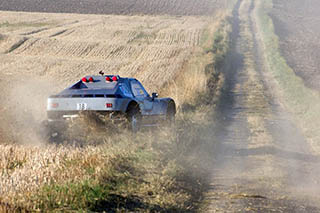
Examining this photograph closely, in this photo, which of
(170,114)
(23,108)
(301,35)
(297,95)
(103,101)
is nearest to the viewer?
(103,101)

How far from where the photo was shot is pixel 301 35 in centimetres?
5525

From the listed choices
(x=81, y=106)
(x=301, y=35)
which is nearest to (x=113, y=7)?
(x=301, y=35)

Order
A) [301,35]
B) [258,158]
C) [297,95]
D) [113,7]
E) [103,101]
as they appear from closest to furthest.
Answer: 1. [103,101]
2. [258,158]
3. [297,95]
4. [301,35]
5. [113,7]

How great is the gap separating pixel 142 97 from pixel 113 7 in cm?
5667

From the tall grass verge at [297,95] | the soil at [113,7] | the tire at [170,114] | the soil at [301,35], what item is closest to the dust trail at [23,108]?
the tire at [170,114]

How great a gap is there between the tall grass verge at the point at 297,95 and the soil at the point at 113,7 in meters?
25.4

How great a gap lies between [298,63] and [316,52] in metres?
6.49

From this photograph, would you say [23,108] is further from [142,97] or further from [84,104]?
[84,104]

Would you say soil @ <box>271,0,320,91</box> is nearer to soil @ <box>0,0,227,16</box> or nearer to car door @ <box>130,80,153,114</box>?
soil @ <box>0,0,227,16</box>

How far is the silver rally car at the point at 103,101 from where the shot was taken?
11320 millimetres

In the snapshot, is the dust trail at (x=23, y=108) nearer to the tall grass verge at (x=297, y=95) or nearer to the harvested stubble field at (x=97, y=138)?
the harvested stubble field at (x=97, y=138)

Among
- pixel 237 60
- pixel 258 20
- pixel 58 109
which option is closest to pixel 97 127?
pixel 58 109

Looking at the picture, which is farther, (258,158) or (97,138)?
(258,158)

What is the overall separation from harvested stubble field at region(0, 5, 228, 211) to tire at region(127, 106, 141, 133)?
1.16 feet
